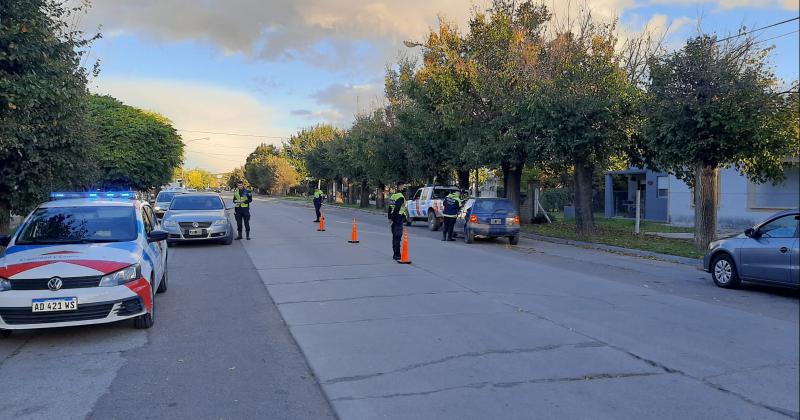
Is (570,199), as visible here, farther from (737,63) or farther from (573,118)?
(737,63)

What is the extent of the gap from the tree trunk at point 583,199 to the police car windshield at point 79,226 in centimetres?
1602

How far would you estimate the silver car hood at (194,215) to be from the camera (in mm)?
16641

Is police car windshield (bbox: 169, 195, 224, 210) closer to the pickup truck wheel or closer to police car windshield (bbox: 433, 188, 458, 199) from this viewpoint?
the pickup truck wheel

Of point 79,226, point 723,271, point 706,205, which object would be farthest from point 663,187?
point 79,226

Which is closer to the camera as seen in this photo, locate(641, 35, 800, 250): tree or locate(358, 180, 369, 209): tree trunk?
locate(641, 35, 800, 250): tree

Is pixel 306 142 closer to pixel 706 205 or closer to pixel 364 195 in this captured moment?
pixel 364 195

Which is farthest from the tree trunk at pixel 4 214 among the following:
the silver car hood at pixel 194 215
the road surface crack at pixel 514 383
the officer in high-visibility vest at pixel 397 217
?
the road surface crack at pixel 514 383

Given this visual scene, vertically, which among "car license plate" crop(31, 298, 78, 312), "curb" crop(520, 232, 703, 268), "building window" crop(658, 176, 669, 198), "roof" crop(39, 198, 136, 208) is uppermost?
"building window" crop(658, 176, 669, 198)

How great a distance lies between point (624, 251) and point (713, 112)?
4.82 meters

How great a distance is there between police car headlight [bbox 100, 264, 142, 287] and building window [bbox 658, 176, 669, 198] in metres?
27.3

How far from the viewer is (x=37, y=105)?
35.0 feet

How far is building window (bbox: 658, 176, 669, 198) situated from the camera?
29.2m

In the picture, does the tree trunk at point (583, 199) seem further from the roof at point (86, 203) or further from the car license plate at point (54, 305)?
the car license plate at point (54, 305)

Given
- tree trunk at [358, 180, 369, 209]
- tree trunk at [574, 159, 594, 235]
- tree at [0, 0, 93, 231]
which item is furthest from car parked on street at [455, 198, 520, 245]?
tree trunk at [358, 180, 369, 209]
